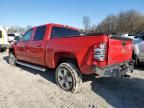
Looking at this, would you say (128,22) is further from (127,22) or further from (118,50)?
(118,50)

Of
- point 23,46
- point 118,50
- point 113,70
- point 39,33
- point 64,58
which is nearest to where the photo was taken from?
point 113,70

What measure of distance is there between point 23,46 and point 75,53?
3418 millimetres

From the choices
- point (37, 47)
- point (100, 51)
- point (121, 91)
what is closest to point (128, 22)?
point (37, 47)

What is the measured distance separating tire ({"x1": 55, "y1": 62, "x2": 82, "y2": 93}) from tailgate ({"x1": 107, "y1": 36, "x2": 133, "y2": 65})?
1.02 meters

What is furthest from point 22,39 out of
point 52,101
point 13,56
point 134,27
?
point 134,27

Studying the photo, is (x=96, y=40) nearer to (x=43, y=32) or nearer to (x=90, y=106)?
(x=90, y=106)

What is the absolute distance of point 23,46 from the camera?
7.30m

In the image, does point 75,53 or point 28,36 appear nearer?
point 75,53

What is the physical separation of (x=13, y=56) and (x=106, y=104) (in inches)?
229

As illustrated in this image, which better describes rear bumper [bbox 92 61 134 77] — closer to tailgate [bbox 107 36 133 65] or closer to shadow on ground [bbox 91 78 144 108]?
tailgate [bbox 107 36 133 65]

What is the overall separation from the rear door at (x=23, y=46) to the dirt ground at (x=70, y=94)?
3.66ft

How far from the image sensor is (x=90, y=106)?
4137 mm

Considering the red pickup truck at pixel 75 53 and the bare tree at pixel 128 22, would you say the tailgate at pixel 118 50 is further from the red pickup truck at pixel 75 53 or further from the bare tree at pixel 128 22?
the bare tree at pixel 128 22

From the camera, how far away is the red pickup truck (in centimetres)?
411
